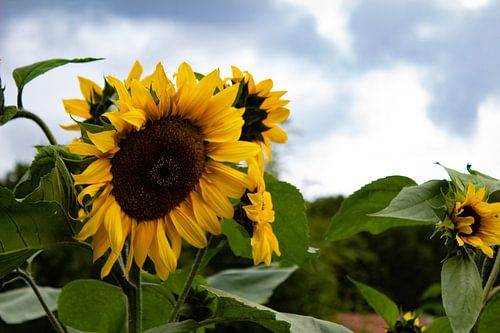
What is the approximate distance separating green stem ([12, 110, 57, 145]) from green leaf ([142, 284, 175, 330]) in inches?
8.0

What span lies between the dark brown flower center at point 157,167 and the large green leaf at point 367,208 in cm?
21

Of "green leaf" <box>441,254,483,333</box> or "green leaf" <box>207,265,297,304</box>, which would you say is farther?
"green leaf" <box>207,265,297,304</box>

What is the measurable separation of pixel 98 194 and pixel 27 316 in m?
0.51

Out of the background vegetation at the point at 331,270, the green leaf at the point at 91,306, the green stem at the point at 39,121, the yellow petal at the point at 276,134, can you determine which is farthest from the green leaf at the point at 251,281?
the green stem at the point at 39,121

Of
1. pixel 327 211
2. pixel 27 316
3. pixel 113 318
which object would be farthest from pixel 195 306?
pixel 327 211

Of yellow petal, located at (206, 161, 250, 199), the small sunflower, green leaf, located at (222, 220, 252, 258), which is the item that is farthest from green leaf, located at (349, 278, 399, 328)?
yellow petal, located at (206, 161, 250, 199)

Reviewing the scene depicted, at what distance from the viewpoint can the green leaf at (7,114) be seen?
611mm

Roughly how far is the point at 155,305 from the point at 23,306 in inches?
13.1

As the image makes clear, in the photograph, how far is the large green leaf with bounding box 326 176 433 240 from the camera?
730 millimetres

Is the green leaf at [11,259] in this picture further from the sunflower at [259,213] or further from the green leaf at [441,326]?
the green leaf at [441,326]

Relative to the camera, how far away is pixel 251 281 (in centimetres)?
105

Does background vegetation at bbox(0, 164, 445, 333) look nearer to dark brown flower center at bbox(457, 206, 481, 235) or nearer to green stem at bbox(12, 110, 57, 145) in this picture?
dark brown flower center at bbox(457, 206, 481, 235)

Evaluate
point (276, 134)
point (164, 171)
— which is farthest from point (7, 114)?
point (276, 134)

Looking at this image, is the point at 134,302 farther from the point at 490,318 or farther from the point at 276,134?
the point at 490,318
